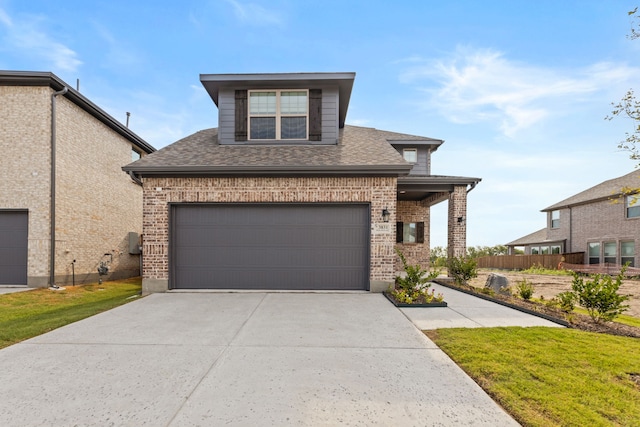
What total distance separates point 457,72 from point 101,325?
13.0 m

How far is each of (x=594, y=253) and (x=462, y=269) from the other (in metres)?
18.0

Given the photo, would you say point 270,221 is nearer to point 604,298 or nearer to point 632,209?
point 604,298

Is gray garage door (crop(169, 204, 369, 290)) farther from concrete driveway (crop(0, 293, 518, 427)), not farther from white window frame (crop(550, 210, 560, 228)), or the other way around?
white window frame (crop(550, 210, 560, 228))

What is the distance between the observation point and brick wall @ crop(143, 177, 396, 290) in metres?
8.41

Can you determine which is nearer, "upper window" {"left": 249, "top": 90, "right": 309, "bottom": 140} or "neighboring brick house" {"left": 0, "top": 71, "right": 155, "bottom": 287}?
"neighboring brick house" {"left": 0, "top": 71, "right": 155, "bottom": 287}

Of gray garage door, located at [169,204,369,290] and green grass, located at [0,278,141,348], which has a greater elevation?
gray garage door, located at [169,204,369,290]

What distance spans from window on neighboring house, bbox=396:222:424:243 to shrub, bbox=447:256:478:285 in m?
3.75

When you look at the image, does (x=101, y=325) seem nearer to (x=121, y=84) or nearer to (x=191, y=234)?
(x=191, y=234)

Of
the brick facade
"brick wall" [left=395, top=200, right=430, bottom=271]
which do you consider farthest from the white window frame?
the brick facade

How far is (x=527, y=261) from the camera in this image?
23.8 m

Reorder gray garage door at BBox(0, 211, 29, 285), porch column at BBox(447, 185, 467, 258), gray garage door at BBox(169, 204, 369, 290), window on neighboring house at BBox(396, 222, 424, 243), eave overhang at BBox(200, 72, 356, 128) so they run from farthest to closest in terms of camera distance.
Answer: window on neighboring house at BBox(396, 222, 424, 243), porch column at BBox(447, 185, 467, 258), gray garage door at BBox(0, 211, 29, 285), eave overhang at BBox(200, 72, 356, 128), gray garage door at BBox(169, 204, 369, 290)

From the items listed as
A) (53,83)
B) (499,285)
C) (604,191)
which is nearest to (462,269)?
(499,285)

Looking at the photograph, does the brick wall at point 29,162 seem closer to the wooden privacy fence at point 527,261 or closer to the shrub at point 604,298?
the shrub at point 604,298

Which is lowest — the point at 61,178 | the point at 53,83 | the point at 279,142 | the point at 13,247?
the point at 13,247
